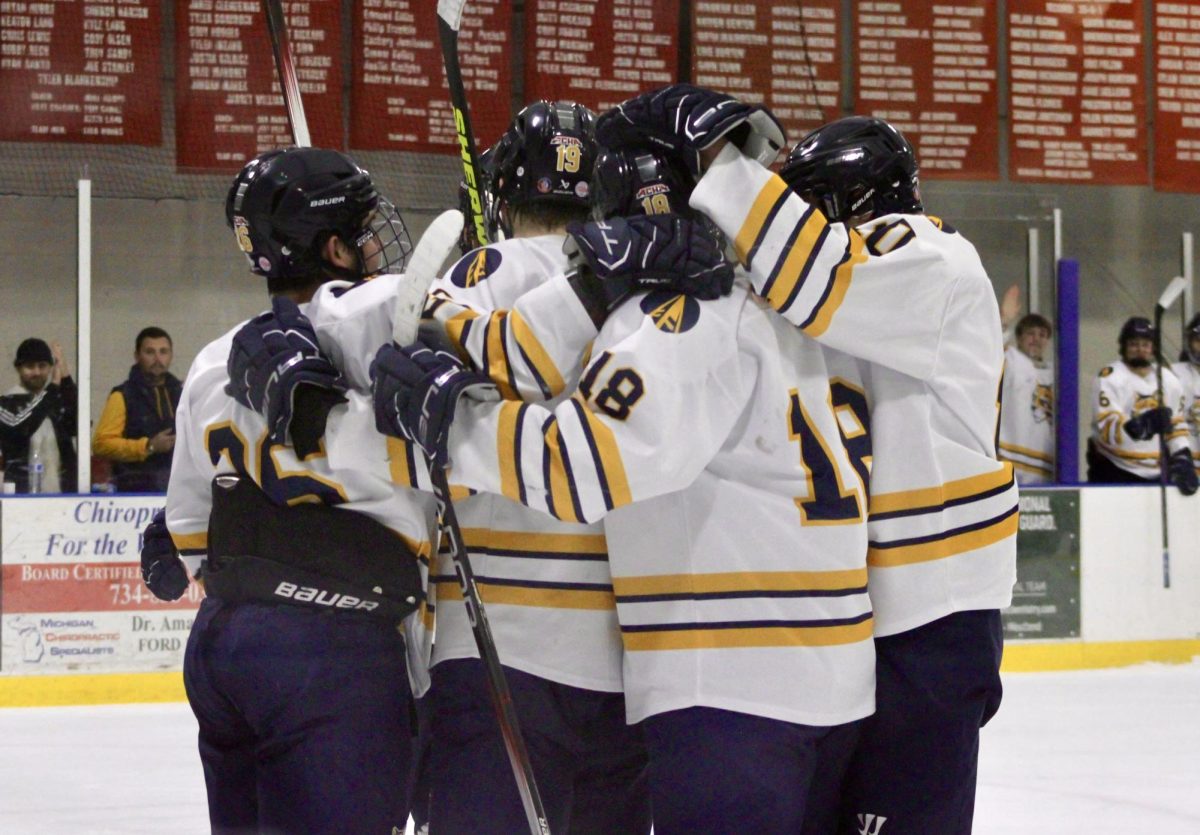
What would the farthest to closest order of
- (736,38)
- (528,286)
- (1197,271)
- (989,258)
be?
(1197,271) < (736,38) < (989,258) < (528,286)

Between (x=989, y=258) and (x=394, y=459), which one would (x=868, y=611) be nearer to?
(x=394, y=459)

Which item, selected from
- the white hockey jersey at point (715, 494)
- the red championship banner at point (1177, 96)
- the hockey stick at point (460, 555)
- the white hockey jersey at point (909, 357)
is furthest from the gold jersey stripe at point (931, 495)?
the red championship banner at point (1177, 96)

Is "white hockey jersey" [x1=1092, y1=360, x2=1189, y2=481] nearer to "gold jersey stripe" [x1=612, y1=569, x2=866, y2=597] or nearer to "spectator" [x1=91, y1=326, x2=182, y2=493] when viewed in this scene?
"spectator" [x1=91, y1=326, x2=182, y2=493]

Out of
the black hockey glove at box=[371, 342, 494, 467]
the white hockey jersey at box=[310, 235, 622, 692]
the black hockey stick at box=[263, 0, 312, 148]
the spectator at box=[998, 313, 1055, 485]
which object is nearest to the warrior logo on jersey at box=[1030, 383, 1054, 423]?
the spectator at box=[998, 313, 1055, 485]

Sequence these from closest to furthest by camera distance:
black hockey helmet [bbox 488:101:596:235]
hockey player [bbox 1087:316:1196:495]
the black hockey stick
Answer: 1. black hockey helmet [bbox 488:101:596:235]
2. the black hockey stick
3. hockey player [bbox 1087:316:1196:495]

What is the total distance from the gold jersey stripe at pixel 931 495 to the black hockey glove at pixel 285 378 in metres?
0.56

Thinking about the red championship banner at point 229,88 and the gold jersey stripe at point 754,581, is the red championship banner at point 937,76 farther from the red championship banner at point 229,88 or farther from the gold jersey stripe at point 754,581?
the gold jersey stripe at point 754,581

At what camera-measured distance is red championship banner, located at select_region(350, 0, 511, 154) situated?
227 inches

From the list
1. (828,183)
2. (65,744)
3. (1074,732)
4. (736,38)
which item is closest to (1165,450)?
(1074,732)

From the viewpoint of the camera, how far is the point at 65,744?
380cm

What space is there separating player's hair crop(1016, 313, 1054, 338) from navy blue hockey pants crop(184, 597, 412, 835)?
14.8 ft

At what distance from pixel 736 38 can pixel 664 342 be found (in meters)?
4.98

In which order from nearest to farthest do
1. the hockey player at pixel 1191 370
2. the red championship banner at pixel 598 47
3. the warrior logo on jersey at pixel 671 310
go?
the warrior logo on jersey at pixel 671 310 → the hockey player at pixel 1191 370 → the red championship banner at pixel 598 47

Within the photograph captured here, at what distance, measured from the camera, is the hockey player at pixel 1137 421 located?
5.46 m
